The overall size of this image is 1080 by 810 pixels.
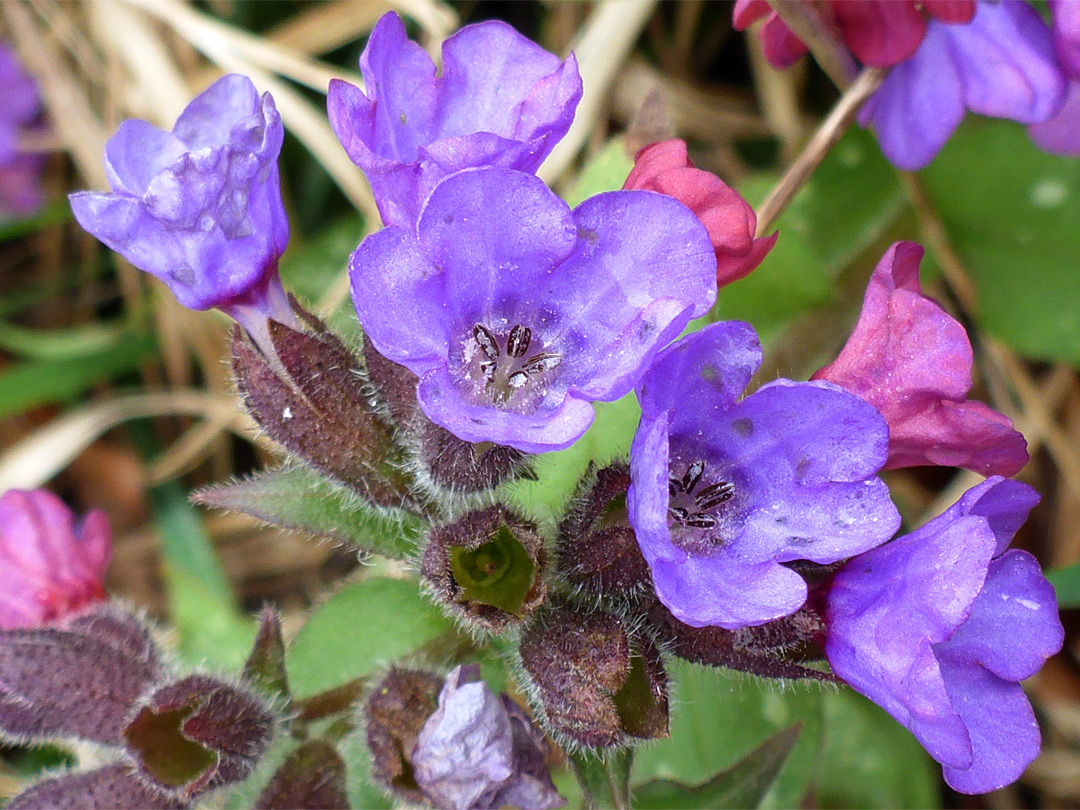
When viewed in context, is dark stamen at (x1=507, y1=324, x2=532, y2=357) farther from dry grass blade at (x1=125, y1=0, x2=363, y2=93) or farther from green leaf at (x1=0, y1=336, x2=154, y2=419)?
green leaf at (x1=0, y1=336, x2=154, y2=419)

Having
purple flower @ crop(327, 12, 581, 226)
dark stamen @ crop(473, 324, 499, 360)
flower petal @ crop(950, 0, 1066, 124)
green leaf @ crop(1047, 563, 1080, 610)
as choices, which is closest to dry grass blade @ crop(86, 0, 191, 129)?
purple flower @ crop(327, 12, 581, 226)

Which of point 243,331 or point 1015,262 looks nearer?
point 243,331

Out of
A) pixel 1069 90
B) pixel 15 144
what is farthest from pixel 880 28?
pixel 15 144

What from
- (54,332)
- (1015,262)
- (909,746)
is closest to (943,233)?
(1015,262)

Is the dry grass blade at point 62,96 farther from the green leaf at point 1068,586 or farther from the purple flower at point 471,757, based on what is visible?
the green leaf at point 1068,586

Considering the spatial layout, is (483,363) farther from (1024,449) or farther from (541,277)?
(1024,449)
